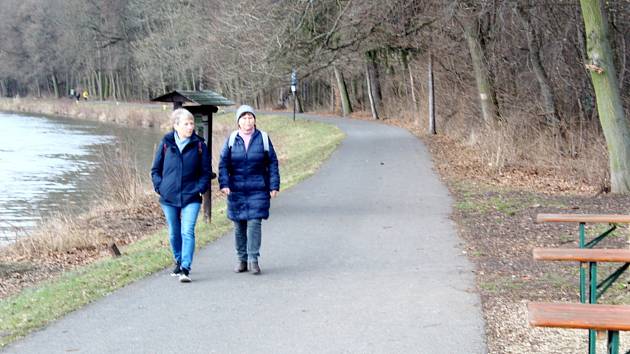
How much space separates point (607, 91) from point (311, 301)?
31.9ft

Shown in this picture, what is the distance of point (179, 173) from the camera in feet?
29.6

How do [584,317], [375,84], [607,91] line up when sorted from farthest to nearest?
[375,84]
[607,91]
[584,317]

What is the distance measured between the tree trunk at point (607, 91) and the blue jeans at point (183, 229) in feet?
29.9

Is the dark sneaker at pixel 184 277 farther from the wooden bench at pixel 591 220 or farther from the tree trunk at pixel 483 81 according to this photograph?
the tree trunk at pixel 483 81

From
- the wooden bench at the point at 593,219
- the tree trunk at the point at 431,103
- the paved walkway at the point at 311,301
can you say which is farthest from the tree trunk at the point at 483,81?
the wooden bench at the point at 593,219

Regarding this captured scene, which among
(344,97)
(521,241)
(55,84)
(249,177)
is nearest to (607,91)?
(521,241)

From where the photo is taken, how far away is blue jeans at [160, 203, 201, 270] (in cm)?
897

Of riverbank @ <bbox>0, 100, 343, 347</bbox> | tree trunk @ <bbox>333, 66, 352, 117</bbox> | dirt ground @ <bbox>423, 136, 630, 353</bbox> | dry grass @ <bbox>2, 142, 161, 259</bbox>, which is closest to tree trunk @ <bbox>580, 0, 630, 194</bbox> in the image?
dirt ground @ <bbox>423, 136, 630, 353</bbox>

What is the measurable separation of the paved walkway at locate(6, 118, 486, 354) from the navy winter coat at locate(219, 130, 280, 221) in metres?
0.69

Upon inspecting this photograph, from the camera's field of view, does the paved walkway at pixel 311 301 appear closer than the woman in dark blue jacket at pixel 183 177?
Yes

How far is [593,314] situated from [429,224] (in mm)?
7849

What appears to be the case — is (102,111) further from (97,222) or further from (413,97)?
(97,222)

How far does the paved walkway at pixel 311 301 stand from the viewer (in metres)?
6.69

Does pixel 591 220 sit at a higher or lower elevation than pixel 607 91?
lower
